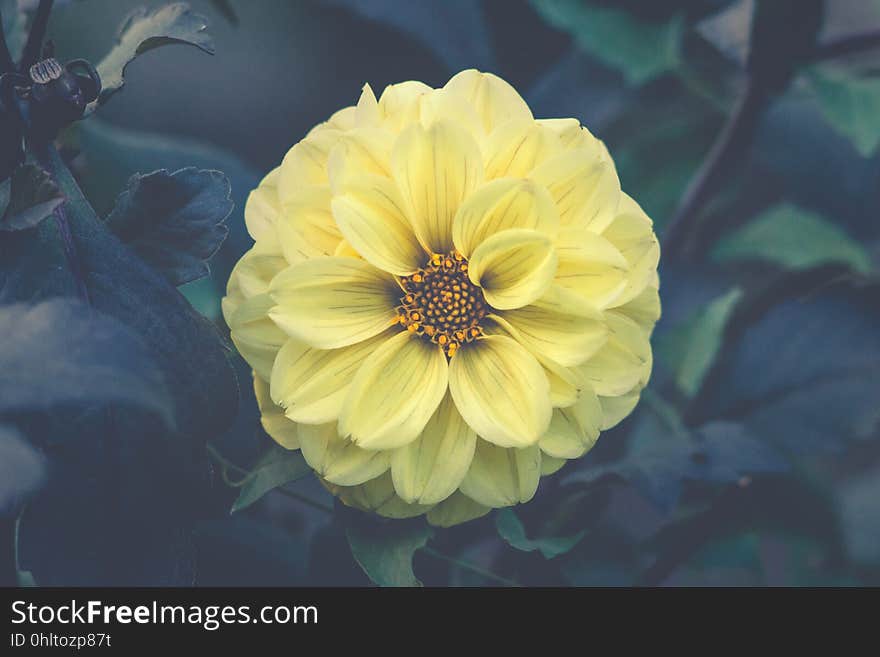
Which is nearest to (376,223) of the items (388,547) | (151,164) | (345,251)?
(345,251)

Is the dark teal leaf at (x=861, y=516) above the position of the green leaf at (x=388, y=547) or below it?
above

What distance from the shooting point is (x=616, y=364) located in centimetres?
33

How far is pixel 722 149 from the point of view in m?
0.53

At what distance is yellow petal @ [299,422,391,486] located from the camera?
32cm

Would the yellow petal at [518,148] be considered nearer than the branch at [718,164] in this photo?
Yes

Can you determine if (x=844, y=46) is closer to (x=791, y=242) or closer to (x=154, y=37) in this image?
(x=791, y=242)

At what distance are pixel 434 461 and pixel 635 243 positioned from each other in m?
0.11

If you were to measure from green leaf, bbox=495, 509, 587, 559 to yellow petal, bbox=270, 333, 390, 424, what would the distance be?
85 mm

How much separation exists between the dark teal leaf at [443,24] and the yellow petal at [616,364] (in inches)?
12.4

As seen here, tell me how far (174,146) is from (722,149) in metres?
0.31

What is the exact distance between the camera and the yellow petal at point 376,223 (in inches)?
12.3

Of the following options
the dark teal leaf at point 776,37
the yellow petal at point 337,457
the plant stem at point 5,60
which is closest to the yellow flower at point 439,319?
the yellow petal at point 337,457

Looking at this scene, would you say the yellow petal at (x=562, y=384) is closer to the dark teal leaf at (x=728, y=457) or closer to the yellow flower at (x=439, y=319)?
the yellow flower at (x=439, y=319)

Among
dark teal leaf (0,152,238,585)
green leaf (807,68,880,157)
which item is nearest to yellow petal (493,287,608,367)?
dark teal leaf (0,152,238,585)
